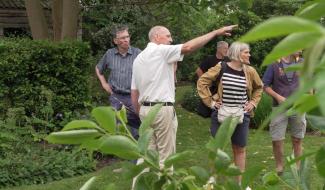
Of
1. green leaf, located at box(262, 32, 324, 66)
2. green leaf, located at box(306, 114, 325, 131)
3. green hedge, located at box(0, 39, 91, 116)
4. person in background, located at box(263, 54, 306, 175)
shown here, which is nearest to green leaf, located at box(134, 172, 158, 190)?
green leaf, located at box(306, 114, 325, 131)

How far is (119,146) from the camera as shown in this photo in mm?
756

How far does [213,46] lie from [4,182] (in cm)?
797

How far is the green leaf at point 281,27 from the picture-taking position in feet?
1.48

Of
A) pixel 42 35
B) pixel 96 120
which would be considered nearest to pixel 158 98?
pixel 96 120

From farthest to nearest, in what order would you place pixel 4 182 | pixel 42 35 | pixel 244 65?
pixel 42 35 → pixel 4 182 → pixel 244 65

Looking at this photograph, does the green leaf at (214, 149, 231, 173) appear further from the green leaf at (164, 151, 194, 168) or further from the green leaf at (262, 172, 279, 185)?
the green leaf at (262, 172, 279, 185)

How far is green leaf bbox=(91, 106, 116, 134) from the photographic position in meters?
0.80

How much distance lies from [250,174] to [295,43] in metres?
0.45

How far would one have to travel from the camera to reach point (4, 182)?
7031 millimetres

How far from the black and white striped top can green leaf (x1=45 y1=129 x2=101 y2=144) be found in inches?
218

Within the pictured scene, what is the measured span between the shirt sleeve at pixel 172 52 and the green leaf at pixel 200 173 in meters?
4.53

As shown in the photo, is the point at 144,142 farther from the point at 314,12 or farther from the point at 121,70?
the point at 121,70

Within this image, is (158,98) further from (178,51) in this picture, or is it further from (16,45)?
(16,45)

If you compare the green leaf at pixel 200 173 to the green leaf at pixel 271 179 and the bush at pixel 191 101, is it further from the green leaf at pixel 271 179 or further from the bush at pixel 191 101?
the bush at pixel 191 101
